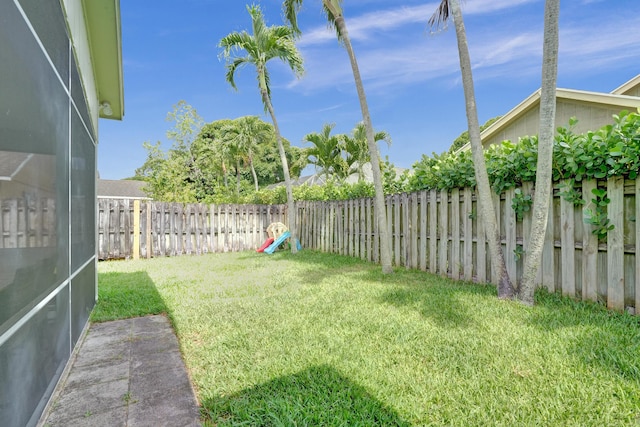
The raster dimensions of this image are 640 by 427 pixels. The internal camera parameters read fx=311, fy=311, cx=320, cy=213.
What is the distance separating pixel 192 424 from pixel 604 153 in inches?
162

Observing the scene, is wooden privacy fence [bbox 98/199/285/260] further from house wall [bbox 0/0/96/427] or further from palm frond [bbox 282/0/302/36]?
house wall [bbox 0/0/96/427]

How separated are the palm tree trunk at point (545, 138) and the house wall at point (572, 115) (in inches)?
198

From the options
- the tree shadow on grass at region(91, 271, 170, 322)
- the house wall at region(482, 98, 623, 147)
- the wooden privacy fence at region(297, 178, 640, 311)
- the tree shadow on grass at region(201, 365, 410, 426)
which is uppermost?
the house wall at region(482, 98, 623, 147)

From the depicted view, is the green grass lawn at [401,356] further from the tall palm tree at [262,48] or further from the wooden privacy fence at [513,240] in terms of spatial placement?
the tall palm tree at [262,48]

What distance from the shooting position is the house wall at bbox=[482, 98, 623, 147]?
317 inches

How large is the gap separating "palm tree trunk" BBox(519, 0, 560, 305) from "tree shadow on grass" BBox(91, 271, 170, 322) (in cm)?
410

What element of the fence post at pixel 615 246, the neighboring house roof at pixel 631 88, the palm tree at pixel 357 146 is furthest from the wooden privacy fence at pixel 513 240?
the palm tree at pixel 357 146

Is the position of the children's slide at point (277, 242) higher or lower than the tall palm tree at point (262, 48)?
lower

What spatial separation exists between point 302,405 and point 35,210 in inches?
66.0

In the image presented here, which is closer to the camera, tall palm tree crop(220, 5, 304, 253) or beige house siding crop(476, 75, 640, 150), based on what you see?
beige house siding crop(476, 75, 640, 150)

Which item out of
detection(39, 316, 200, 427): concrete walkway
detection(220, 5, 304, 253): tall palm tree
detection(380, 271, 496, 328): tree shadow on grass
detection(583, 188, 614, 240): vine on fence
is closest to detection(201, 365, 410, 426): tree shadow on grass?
detection(39, 316, 200, 427): concrete walkway

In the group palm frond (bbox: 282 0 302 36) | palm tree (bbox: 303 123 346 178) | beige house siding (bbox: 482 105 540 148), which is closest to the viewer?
palm frond (bbox: 282 0 302 36)

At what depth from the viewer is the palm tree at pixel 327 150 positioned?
16.4 meters

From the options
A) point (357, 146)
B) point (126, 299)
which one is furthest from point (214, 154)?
point (126, 299)
